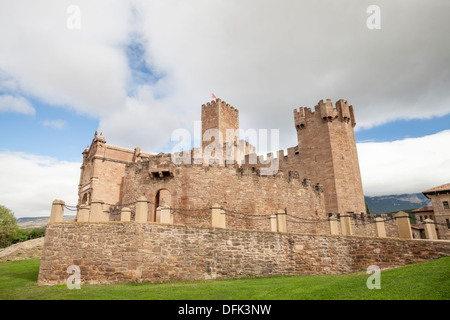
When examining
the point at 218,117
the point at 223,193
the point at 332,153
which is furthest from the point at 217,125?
the point at 223,193

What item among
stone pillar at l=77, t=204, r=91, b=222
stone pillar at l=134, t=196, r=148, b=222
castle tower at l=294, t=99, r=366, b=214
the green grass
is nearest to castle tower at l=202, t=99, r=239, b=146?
castle tower at l=294, t=99, r=366, b=214

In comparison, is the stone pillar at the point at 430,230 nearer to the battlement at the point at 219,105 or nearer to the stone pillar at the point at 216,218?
the stone pillar at the point at 216,218

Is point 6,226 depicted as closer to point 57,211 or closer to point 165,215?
point 57,211

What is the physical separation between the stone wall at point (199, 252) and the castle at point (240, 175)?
7.31 ft

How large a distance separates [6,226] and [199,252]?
4321 cm

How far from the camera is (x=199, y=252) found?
12.9 metres

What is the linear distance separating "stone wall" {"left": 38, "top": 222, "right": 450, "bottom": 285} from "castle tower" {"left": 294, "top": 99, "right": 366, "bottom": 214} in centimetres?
1206

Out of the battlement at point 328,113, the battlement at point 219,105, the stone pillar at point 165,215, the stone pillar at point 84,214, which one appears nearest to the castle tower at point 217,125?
the battlement at point 219,105

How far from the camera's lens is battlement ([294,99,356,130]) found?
29.6 meters

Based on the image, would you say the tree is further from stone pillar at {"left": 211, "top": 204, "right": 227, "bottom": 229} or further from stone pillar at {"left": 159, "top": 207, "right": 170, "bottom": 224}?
stone pillar at {"left": 211, "top": 204, "right": 227, "bottom": 229}
